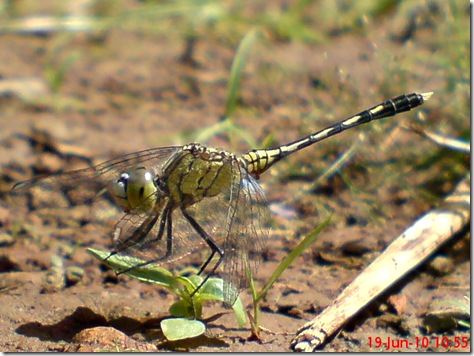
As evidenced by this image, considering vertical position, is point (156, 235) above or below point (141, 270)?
above

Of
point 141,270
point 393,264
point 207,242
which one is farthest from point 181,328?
point 393,264

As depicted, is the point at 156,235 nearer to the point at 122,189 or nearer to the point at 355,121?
the point at 122,189

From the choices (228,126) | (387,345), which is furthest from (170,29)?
(387,345)

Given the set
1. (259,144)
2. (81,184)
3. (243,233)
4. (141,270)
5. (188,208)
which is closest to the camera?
(141,270)

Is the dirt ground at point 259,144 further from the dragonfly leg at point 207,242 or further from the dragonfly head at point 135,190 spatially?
the dragonfly head at point 135,190

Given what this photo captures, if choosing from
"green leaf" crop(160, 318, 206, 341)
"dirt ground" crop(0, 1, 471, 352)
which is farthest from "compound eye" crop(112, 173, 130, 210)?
"green leaf" crop(160, 318, 206, 341)

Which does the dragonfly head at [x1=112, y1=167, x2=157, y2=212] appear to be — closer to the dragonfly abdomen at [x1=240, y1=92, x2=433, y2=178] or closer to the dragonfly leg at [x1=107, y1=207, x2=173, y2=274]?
the dragonfly leg at [x1=107, y1=207, x2=173, y2=274]

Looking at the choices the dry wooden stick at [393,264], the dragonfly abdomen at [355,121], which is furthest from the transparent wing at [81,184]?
the dry wooden stick at [393,264]
